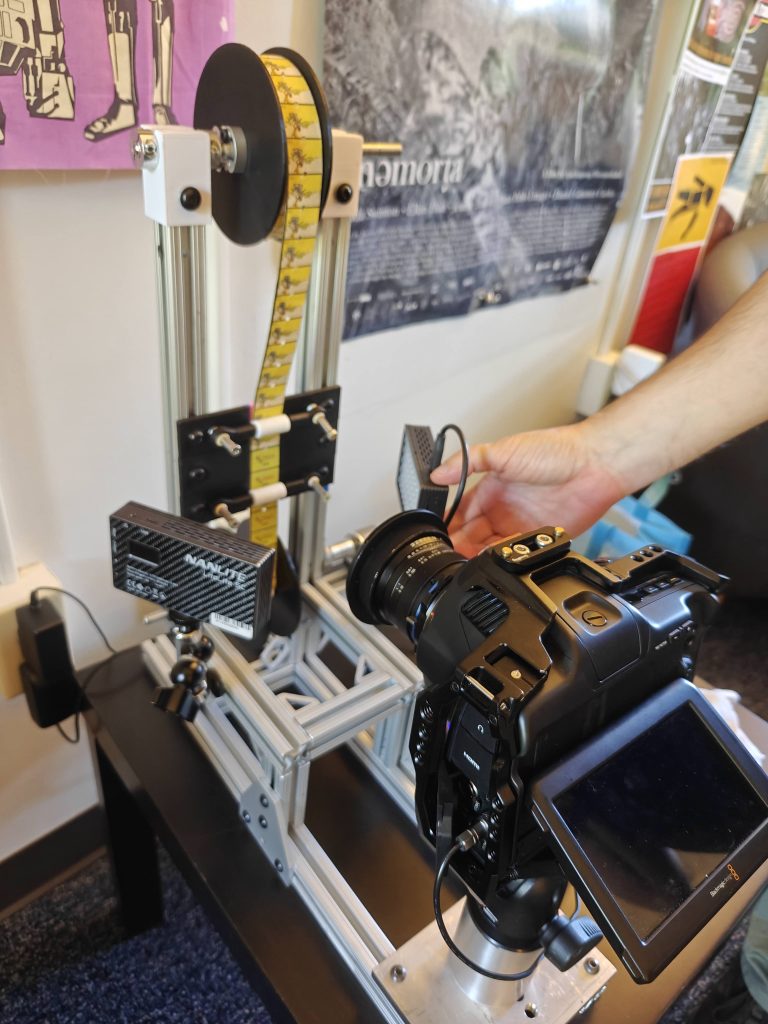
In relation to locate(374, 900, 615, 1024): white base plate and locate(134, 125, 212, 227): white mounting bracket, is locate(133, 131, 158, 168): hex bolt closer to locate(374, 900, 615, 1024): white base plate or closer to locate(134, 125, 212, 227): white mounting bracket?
locate(134, 125, 212, 227): white mounting bracket

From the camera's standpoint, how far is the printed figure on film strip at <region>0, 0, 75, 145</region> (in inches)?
23.3

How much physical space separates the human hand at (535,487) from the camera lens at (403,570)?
26cm

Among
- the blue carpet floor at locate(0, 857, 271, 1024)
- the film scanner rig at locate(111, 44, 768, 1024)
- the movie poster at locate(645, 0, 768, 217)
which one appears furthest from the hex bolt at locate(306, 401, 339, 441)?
the movie poster at locate(645, 0, 768, 217)

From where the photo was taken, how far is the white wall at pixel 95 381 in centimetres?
72

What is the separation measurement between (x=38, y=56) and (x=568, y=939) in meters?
0.84

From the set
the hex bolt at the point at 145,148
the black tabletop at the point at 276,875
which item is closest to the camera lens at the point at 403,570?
the black tabletop at the point at 276,875

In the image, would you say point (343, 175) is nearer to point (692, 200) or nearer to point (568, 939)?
point (568, 939)

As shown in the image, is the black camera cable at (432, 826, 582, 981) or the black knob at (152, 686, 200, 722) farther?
the black knob at (152, 686, 200, 722)

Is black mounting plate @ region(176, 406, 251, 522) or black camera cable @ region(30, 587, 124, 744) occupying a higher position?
black mounting plate @ region(176, 406, 251, 522)

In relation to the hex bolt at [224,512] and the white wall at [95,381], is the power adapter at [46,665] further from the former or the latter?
the hex bolt at [224,512]

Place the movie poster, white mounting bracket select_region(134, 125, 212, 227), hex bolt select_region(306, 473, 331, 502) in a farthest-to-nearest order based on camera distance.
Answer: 1. the movie poster
2. hex bolt select_region(306, 473, 331, 502)
3. white mounting bracket select_region(134, 125, 212, 227)

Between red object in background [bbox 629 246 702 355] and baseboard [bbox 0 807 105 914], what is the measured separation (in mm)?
1574

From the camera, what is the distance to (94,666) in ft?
2.97

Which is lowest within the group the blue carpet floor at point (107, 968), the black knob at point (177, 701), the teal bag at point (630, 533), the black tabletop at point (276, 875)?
the blue carpet floor at point (107, 968)
